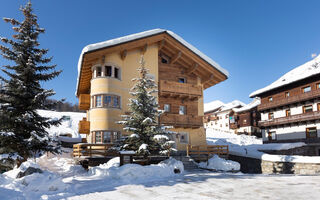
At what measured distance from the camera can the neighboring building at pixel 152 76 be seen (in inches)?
856

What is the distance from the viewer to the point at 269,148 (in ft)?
99.0

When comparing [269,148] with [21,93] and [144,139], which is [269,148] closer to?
[144,139]

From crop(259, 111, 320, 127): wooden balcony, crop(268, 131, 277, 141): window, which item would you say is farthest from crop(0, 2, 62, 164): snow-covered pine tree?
crop(268, 131, 277, 141): window

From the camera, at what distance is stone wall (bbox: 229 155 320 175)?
59.5ft

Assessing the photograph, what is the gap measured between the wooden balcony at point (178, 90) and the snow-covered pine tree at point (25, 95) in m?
11.6

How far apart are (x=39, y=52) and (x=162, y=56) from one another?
1452 cm

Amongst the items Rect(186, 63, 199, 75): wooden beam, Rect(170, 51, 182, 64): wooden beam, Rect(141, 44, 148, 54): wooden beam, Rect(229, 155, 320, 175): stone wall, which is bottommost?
Rect(229, 155, 320, 175): stone wall

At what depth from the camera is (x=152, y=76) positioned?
83.4 ft

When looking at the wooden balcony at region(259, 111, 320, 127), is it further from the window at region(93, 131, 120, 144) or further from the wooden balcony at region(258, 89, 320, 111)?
the window at region(93, 131, 120, 144)

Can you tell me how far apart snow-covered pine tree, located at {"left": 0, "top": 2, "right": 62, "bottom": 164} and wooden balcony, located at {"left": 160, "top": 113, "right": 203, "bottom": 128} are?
11098mm

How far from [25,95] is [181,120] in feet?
47.4

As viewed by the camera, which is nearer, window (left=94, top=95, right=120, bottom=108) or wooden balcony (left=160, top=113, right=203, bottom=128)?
window (left=94, top=95, right=120, bottom=108)

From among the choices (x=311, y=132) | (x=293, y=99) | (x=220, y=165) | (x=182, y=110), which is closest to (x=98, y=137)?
(x=182, y=110)

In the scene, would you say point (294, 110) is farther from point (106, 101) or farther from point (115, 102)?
point (106, 101)
